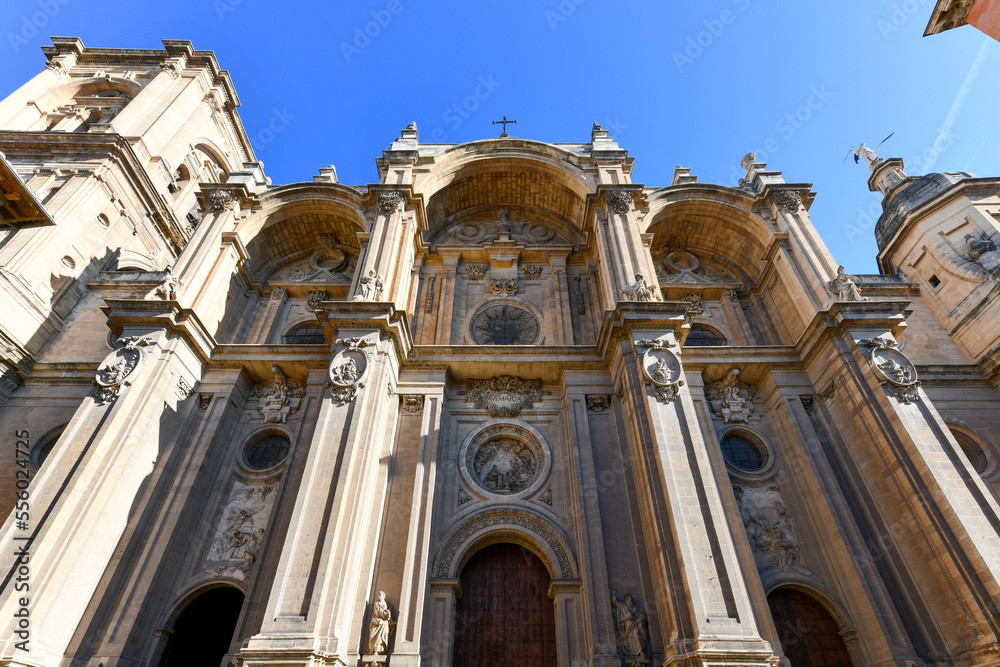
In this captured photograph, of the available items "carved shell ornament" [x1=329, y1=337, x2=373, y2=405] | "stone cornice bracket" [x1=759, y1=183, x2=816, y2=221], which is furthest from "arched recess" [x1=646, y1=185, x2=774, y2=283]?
"carved shell ornament" [x1=329, y1=337, x2=373, y2=405]

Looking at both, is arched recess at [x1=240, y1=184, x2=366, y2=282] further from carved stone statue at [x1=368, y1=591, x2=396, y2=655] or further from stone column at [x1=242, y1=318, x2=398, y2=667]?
carved stone statue at [x1=368, y1=591, x2=396, y2=655]

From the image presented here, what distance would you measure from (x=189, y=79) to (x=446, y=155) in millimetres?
18062

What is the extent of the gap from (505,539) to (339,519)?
15.7 feet

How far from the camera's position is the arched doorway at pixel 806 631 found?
11.7m

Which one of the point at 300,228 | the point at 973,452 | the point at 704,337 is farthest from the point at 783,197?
the point at 300,228

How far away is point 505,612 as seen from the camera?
12.7 meters

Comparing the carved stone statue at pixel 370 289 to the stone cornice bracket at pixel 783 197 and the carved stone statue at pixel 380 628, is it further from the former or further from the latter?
the stone cornice bracket at pixel 783 197

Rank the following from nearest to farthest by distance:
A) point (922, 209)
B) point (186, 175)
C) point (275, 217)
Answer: point (275, 217)
point (922, 209)
point (186, 175)

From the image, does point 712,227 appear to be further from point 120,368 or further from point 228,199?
point 120,368

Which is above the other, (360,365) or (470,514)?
(360,365)

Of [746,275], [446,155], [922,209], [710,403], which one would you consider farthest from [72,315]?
[922,209]

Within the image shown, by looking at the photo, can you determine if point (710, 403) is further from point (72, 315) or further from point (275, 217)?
point (72, 315)

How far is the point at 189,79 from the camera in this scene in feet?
91.6

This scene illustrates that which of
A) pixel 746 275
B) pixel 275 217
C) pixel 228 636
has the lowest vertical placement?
pixel 228 636
